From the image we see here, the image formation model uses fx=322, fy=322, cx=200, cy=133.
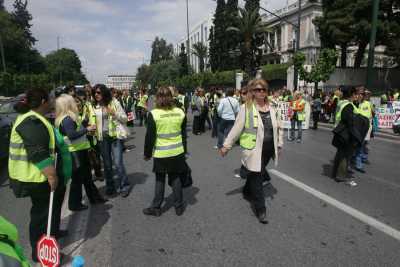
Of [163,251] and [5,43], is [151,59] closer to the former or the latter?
[5,43]

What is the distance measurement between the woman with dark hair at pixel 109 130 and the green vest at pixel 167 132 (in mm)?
1167

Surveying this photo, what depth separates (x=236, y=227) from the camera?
400 cm

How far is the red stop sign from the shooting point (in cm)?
258

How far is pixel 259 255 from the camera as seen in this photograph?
333 centimetres

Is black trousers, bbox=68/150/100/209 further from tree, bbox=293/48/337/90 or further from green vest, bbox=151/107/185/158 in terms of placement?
tree, bbox=293/48/337/90

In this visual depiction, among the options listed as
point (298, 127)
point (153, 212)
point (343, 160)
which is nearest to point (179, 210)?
point (153, 212)

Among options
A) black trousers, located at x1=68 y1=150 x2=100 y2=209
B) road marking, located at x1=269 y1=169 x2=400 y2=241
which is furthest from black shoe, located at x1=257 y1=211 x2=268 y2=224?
black trousers, located at x1=68 y1=150 x2=100 y2=209

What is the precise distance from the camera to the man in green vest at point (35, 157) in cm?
292

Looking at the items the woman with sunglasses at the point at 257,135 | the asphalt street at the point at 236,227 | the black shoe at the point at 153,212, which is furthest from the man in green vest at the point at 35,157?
the woman with sunglasses at the point at 257,135

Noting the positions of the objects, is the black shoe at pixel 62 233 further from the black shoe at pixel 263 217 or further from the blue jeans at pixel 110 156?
the black shoe at pixel 263 217

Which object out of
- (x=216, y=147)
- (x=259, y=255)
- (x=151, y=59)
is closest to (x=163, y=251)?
(x=259, y=255)

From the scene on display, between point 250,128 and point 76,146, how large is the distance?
98.0 inches

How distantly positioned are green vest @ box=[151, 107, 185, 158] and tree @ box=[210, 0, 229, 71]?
5377cm

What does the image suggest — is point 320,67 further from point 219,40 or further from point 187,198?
point 219,40
